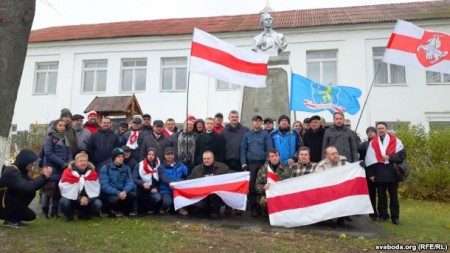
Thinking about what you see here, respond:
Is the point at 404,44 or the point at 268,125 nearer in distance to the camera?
the point at 404,44

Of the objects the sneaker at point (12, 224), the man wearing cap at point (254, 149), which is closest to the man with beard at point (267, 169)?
the man wearing cap at point (254, 149)

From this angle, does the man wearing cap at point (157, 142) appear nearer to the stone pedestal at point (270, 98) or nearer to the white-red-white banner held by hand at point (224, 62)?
the white-red-white banner held by hand at point (224, 62)

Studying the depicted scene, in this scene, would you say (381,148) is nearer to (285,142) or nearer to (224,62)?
(285,142)

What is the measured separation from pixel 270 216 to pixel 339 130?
201 cm

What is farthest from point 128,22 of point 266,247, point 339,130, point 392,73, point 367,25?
point 266,247

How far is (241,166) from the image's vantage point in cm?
720

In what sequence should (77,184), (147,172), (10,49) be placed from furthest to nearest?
(147,172) → (77,184) → (10,49)

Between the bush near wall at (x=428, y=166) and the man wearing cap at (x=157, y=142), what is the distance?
715 cm

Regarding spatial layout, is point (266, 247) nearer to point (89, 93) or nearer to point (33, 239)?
point (33, 239)

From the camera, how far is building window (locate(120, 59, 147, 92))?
20953mm

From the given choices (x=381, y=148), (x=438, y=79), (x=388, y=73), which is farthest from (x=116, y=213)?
(x=438, y=79)

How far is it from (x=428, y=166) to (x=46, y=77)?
791 inches

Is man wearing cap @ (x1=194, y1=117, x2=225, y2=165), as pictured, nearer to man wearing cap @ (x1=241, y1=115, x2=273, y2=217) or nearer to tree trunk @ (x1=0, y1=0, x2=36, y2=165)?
man wearing cap @ (x1=241, y1=115, x2=273, y2=217)

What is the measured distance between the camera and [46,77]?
22.2 meters
